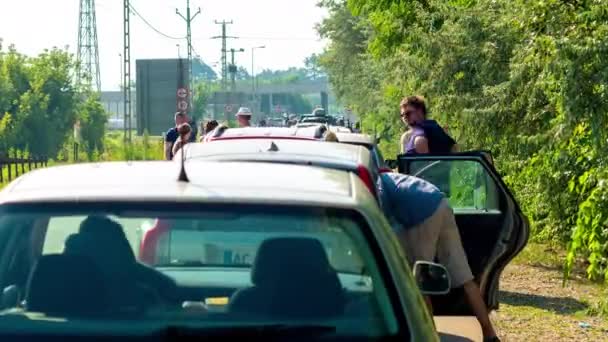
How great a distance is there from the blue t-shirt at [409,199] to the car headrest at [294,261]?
349 centimetres

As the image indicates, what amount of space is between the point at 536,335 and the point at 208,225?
6633 mm

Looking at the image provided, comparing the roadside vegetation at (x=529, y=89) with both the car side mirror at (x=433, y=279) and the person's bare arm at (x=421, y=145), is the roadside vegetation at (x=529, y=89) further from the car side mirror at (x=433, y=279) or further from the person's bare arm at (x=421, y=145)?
the car side mirror at (x=433, y=279)

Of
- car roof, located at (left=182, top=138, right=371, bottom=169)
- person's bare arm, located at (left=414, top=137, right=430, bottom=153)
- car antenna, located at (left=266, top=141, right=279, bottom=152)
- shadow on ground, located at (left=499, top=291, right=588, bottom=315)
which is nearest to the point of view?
car roof, located at (left=182, top=138, right=371, bottom=169)

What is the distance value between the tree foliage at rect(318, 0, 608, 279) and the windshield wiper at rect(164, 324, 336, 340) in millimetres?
5346

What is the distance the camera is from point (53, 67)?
232ft

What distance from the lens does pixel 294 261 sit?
166 inches

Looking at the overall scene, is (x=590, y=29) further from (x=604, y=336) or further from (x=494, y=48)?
(x=494, y=48)

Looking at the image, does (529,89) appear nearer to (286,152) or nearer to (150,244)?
(286,152)

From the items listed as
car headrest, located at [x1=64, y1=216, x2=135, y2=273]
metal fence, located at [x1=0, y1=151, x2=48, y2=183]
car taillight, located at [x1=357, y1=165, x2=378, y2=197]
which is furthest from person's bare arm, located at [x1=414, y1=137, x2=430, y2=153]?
metal fence, located at [x1=0, y1=151, x2=48, y2=183]

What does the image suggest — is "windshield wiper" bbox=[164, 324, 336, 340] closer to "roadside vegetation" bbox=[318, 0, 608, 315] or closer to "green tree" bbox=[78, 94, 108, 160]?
"roadside vegetation" bbox=[318, 0, 608, 315]

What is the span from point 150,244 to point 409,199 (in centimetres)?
276

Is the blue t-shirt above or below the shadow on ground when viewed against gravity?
above

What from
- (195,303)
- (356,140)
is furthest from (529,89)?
(195,303)

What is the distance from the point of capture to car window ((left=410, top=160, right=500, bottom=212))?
30.9 feet
